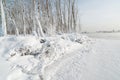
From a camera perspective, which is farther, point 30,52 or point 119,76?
point 30,52

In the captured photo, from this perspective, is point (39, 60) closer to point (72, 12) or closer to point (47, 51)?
point (47, 51)

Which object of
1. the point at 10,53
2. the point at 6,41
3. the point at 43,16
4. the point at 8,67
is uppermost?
the point at 43,16

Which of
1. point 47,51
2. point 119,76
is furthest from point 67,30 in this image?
point 119,76

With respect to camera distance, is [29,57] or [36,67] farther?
[29,57]

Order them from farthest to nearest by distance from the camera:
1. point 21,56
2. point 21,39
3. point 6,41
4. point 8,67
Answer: point 21,39 → point 6,41 → point 21,56 → point 8,67

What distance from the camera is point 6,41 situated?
480cm

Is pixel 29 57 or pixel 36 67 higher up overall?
pixel 29 57

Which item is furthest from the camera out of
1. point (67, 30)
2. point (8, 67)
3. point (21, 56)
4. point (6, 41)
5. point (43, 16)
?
point (67, 30)

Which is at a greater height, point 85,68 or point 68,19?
point 68,19

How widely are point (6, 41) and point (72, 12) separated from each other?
703 inches

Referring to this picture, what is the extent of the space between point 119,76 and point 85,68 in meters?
1.14

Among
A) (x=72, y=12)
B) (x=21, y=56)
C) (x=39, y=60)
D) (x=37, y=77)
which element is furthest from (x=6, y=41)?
(x=72, y=12)

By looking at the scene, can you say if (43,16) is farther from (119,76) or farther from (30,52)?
(119,76)

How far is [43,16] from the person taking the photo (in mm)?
14758
